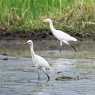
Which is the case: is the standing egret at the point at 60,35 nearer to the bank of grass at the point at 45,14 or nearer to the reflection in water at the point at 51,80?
the bank of grass at the point at 45,14

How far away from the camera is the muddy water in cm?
1105

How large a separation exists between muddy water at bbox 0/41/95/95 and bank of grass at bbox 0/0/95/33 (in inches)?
33.9

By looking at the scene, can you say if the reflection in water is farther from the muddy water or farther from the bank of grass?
the bank of grass

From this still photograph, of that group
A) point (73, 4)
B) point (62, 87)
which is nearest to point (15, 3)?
point (73, 4)

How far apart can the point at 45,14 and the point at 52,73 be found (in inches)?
229

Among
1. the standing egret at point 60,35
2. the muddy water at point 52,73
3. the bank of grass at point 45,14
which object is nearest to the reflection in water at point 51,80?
the muddy water at point 52,73

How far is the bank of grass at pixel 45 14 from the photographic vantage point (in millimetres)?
18406

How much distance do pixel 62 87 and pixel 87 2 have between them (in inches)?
309

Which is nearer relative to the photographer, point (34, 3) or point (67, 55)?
point (67, 55)

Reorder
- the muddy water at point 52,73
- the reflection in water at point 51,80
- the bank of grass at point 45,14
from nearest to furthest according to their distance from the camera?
the reflection in water at point 51,80
the muddy water at point 52,73
the bank of grass at point 45,14

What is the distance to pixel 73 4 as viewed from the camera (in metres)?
19.0

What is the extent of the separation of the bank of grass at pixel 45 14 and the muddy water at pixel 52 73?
33.9 inches

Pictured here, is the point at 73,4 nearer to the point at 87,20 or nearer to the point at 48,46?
the point at 87,20

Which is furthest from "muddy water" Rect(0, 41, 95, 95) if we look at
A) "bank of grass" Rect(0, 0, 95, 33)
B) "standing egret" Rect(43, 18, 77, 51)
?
"bank of grass" Rect(0, 0, 95, 33)
